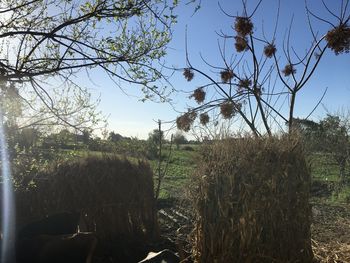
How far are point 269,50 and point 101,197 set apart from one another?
13.4ft

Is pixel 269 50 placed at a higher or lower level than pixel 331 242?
higher

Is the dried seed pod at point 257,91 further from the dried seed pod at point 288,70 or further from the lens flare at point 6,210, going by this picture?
the lens flare at point 6,210

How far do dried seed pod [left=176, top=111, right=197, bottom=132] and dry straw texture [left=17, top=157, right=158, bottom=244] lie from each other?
2.45 metres

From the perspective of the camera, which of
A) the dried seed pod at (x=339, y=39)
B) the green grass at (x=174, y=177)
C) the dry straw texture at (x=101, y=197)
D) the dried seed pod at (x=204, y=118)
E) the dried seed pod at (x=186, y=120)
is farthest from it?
the green grass at (x=174, y=177)

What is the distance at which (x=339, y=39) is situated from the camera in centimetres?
548

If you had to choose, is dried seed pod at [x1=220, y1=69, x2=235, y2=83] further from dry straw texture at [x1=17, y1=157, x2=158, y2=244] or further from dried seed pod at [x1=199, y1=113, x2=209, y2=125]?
dry straw texture at [x1=17, y1=157, x2=158, y2=244]

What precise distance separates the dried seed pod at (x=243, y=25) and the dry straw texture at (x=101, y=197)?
355cm

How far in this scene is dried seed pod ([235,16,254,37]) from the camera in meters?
6.24

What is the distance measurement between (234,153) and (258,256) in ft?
3.80

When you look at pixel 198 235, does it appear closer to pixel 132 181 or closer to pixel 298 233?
pixel 298 233

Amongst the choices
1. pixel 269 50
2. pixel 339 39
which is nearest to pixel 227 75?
pixel 269 50

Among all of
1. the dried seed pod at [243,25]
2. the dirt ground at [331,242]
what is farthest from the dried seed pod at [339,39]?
the dirt ground at [331,242]

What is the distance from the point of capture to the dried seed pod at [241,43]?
22.5 feet

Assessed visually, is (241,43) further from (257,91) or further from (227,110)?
(227,110)
